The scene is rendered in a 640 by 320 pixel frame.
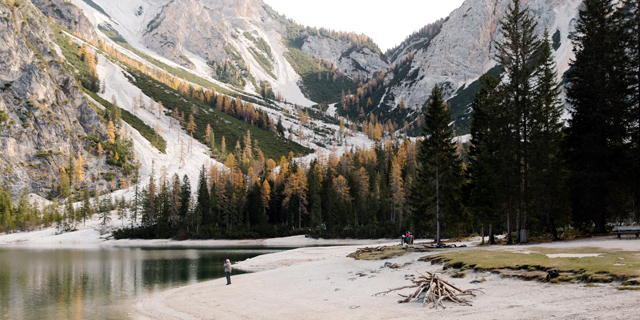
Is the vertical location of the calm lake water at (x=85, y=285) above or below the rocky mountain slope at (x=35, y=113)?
below

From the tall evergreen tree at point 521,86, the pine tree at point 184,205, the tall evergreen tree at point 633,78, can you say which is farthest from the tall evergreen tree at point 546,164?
the pine tree at point 184,205

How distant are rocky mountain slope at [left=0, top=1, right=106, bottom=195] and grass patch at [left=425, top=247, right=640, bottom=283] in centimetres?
14341

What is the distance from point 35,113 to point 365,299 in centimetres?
15611

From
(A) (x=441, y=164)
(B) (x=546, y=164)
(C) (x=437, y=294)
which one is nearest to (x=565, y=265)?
(C) (x=437, y=294)

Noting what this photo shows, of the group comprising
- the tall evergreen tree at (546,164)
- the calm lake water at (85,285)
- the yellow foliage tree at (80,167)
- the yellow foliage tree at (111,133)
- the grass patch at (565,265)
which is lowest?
the calm lake water at (85,285)

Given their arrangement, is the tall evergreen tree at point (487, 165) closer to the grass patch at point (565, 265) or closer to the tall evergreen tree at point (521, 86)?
the tall evergreen tree at point (521, 86)

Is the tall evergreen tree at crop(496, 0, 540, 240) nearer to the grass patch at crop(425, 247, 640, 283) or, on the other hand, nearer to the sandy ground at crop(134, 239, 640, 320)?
the sandy ground at crop(134, 239, 640, 320)

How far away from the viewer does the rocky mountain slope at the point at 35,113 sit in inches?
4722

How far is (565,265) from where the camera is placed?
1524 centimetres

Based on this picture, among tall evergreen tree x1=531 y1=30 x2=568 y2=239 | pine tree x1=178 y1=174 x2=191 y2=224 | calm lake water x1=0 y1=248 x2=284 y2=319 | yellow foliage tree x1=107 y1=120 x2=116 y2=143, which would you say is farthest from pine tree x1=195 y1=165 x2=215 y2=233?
tall evergreen tree x1=531 y1=30 x2=568 y2=239

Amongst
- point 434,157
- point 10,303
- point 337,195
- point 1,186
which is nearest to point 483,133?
point 434,157

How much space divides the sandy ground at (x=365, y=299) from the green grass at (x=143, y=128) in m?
154

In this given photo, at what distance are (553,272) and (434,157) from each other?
87.4 feet

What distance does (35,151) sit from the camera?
125250 mm
